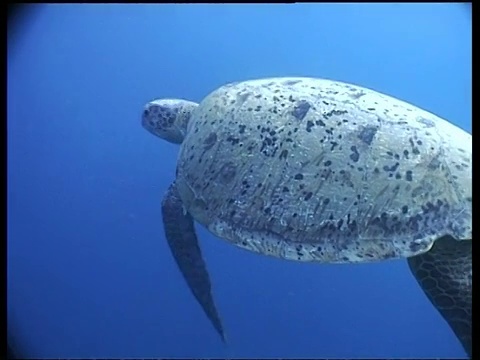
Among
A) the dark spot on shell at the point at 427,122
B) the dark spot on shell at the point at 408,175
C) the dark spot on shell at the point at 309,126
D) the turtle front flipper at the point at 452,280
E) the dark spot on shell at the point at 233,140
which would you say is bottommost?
the turtle front flipper at the point at 452,280

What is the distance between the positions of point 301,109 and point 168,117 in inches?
29.8

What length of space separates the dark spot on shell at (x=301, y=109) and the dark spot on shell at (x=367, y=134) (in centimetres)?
15

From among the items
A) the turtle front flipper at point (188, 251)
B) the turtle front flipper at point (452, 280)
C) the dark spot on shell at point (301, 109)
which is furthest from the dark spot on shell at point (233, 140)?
the turtle front flipper at point (452, 280)

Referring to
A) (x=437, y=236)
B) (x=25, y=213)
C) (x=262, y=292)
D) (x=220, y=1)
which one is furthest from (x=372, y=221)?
(x=262, y=292)

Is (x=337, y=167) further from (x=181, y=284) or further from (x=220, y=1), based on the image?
(x=181, y=284)

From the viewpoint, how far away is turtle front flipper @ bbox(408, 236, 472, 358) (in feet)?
3.82

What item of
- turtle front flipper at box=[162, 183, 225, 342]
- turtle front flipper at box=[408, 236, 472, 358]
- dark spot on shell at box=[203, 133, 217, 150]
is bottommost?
turtle front flipper at box=[162, 183, 225, 342]

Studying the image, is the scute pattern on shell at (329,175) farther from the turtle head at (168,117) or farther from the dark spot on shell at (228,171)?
the turtle head at (168,117)

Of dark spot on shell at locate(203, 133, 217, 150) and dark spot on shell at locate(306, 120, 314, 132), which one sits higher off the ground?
dark spot on shell at locate(306, 120, 314, 132)

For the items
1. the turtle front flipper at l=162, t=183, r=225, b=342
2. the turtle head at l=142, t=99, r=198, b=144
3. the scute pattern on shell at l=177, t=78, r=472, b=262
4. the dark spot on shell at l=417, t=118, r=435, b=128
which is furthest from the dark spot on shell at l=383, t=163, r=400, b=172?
the turtle head at l=142, t=99, r=198, b=144

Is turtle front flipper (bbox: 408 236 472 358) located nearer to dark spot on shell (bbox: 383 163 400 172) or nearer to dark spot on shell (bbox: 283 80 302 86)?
dark spot on shell (bbox: 383 163 400 172)

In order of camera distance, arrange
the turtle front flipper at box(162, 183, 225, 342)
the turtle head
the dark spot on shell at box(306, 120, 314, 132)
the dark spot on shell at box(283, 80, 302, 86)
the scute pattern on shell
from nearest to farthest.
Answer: the scute pattern on shell < the dark spot on shell at box(306, 120, 314, 132) < the dark spot on shell at box(283, 80, 302, 86) < the turtle front flipper at box(162, 183, 225, 342) < the turtle head

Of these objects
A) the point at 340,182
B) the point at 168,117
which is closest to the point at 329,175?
the point at 340,182

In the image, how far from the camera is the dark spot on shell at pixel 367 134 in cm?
120
